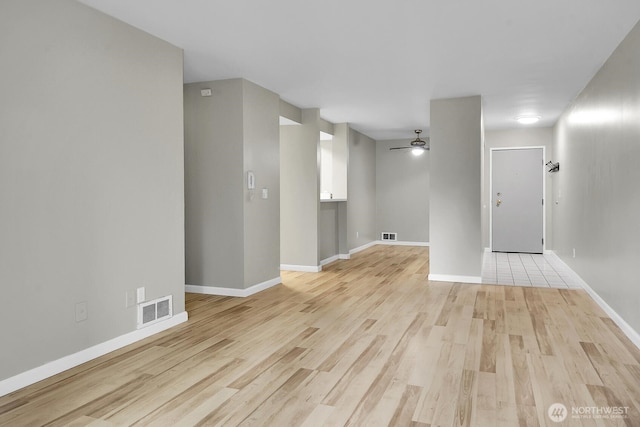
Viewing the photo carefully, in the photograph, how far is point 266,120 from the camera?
536cm

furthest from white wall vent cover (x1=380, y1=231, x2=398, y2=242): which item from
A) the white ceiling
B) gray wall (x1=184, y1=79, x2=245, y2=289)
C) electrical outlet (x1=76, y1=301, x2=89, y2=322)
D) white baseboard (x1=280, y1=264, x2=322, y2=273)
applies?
electrical outlet (x1=76, y1=301, x2=89, y2=322)

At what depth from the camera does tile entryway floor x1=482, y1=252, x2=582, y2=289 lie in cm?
586

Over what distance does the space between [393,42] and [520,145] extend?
599 centimetres

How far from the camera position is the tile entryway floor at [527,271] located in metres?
5.86

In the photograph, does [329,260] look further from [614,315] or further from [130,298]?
[130,298]

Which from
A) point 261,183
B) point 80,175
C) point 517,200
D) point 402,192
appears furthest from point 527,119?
point 80,175

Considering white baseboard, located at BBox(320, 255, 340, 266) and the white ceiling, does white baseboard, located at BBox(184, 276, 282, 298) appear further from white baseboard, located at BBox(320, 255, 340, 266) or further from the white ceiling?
the white ceiling

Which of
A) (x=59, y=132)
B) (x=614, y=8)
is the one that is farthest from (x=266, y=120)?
(x=614, y=8)

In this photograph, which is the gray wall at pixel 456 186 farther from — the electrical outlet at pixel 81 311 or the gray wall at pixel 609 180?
the electrical outlet at pixel 81 311

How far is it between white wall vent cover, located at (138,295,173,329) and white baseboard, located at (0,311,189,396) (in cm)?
4

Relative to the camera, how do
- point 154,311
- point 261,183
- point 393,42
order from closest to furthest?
point 154,311
point 393,42
point 261,183

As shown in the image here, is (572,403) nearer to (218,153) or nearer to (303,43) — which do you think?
(303,43)

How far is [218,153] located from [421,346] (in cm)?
303

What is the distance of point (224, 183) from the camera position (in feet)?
16.3
